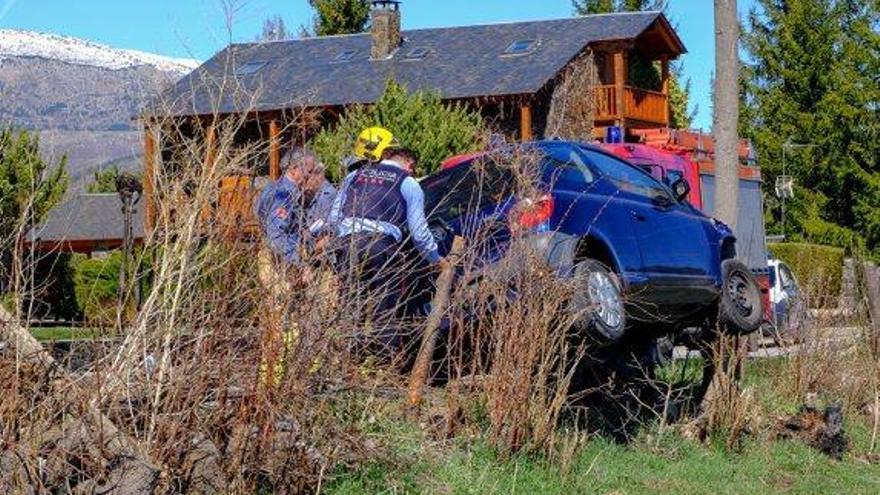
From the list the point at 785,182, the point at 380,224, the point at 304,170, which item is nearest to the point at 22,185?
the point at 304,170

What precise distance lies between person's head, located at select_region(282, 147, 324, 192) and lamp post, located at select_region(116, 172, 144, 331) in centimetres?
69

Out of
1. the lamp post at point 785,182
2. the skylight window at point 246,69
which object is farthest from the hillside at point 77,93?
the lamp post at point 785,182

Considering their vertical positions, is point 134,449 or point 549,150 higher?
point 549,150

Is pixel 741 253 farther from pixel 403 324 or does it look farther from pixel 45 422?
pixel 45 422

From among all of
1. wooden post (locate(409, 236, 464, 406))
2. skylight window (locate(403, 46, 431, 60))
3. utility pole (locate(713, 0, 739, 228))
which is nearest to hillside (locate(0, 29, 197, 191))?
wooden post (locate(409, 236, 464, 406))

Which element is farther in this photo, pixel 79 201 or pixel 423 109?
pixel 423 109

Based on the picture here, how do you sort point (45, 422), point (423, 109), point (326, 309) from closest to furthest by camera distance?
point (45, 422), point (326, 309), point (423, 109)

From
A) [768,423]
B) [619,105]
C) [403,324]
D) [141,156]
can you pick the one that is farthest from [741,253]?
[619,105]

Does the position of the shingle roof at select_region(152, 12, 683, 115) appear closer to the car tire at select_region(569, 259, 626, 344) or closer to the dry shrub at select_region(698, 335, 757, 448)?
the dry shrub at select_region(698, 335, 757, 448)

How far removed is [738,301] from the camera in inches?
432

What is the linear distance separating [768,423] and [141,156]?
5.96 m

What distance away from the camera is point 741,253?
1675cm

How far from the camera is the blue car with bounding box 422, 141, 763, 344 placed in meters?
8.88

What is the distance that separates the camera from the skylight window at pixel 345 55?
43.0 meters
